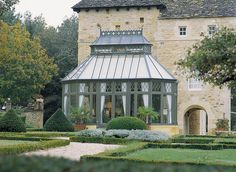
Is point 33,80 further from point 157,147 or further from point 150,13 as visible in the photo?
point 157,147

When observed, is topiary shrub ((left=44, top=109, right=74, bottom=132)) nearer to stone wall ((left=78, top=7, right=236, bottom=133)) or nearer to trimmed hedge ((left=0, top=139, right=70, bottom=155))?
trimmed hedge ((left=0, top=139, right=70, bottom=155))

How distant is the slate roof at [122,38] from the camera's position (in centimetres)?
3428

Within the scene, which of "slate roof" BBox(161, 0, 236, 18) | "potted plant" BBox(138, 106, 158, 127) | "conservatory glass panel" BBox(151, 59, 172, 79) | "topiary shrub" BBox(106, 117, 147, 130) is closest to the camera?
"topiary shrub" BBox(106, 117, 147, 130)

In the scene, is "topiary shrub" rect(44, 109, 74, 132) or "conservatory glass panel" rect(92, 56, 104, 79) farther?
"conservatory glass panel" rect(92, 56, 104, 79)

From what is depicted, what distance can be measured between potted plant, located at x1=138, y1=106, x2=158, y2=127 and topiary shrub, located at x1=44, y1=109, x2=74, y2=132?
4.31 metres

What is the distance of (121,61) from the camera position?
109 feet

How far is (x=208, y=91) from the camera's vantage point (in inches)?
1474

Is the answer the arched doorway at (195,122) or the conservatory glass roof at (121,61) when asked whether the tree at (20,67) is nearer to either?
the conservatory glass roof at (121,61)

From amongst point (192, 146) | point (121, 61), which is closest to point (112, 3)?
point (121, 61)

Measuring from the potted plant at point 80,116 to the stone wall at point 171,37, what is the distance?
29.3 feet

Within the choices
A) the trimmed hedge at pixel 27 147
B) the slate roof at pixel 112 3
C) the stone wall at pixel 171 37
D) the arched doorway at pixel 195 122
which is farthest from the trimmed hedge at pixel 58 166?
the arched doorway at pixel 195 122

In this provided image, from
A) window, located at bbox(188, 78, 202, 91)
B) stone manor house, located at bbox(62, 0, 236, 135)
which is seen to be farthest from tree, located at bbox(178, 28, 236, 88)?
window, located at bbox(188, 78, 202, 91)

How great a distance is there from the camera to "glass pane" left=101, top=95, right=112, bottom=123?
31.9 metres

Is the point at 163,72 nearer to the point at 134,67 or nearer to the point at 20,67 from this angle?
the point at 134,67
